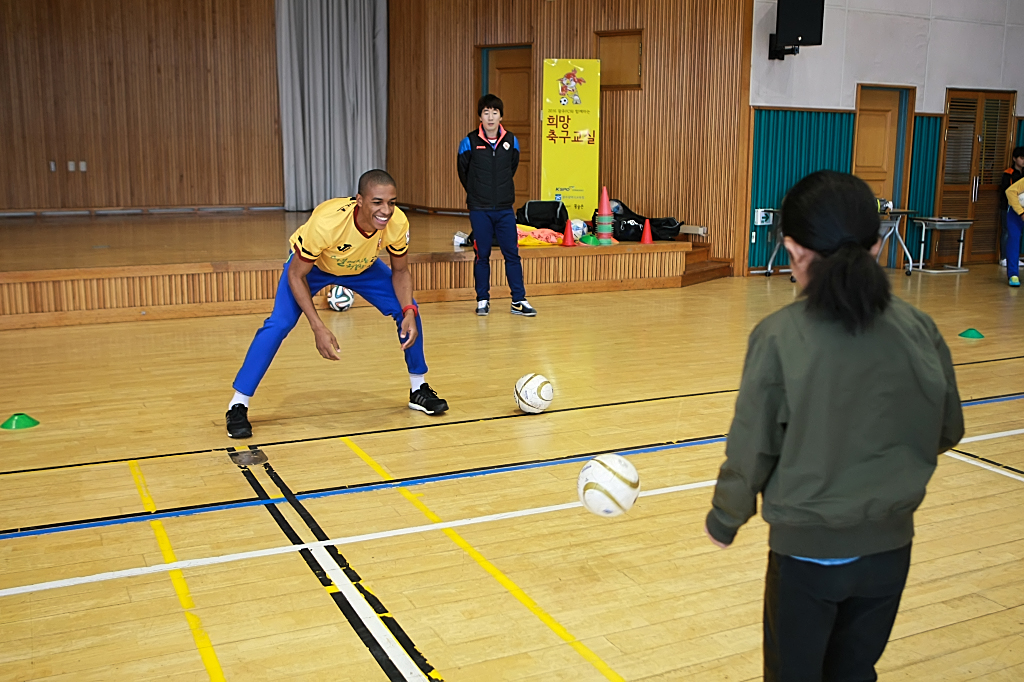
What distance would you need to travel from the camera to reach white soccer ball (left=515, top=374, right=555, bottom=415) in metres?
5.34

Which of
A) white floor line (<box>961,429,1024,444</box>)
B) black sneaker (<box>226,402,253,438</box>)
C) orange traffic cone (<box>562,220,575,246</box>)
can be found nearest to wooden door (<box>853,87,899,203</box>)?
orange traffic cone (<box>562,220,575,246</box>)

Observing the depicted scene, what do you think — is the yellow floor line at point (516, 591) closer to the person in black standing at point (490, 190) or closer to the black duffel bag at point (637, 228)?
the person in black standing at point (490, 190)

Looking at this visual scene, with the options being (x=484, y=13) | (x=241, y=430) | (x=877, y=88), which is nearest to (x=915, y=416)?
(x=241, y=430)

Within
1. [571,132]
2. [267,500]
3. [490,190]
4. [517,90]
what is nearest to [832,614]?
[267,500]

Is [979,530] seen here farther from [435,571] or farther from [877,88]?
[877,88]

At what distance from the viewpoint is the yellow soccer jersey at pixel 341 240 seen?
480 cm

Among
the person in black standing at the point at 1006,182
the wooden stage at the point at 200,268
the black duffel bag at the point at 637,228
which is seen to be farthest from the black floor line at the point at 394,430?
the person in black standing at the point at 1006,182

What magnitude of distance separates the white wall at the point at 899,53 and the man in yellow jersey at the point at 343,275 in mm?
7384

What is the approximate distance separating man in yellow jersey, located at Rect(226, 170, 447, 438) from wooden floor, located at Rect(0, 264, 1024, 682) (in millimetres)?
310

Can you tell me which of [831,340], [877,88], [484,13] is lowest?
[831,340]

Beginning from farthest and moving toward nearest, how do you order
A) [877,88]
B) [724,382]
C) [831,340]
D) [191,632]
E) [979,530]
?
1. [877,88]
2. [724,382]
3. [979,530]
4. [191,632]
5. [831,340]

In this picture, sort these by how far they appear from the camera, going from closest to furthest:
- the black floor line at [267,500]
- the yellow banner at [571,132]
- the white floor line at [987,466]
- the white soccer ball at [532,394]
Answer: the black floor line at [267,500]
the white floor line at [987,466]
the white soccer ball at [532,394]
the yellow banner at [571,132]

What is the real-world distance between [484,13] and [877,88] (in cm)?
540

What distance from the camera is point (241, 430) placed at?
4938 mm
